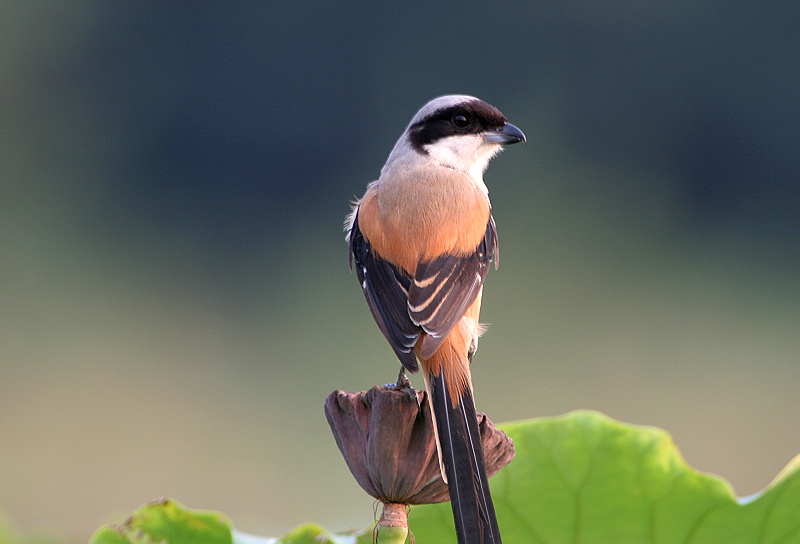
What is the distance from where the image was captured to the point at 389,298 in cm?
166

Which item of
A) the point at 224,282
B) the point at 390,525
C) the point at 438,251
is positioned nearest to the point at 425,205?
the point at 438,251

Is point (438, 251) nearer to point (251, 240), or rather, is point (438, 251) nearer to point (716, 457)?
point (716, 457)

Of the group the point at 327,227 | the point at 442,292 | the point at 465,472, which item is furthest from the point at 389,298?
the point at 327,227

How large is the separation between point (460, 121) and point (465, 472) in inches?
48.0

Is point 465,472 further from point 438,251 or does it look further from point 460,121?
point 460,121

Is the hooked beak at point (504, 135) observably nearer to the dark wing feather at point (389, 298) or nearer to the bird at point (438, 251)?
the bird at point (438, 251)

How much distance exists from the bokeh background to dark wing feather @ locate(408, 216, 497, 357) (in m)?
2.79

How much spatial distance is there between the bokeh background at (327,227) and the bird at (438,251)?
101 inches

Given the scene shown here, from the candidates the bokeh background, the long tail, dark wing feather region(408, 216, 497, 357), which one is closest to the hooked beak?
dark wing feather region(408, 216, 497, 357)

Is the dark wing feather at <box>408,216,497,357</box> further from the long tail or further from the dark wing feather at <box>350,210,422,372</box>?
the long tail

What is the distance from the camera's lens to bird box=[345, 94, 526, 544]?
1.30 m

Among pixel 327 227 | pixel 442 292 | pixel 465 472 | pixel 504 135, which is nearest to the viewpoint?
pixel 465 472

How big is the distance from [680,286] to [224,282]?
16.0ft

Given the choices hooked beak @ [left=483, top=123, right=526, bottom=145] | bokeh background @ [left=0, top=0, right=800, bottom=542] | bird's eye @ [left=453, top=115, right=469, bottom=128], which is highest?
bird's eye @ [left=453, top=115, right=469, bottom=128]
